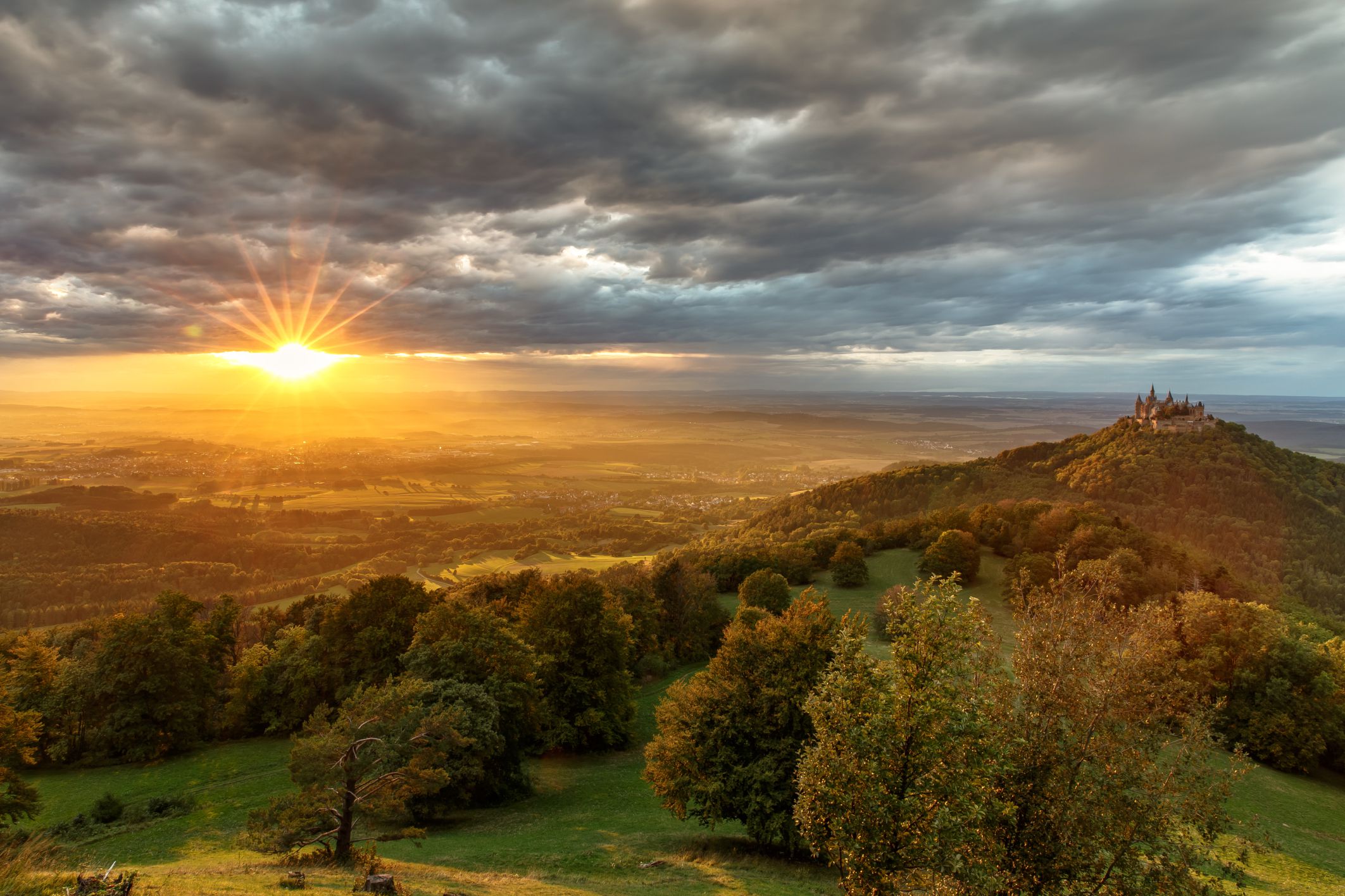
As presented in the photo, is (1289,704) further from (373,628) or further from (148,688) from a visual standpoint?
(148,688)

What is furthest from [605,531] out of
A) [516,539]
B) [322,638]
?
[322,638]

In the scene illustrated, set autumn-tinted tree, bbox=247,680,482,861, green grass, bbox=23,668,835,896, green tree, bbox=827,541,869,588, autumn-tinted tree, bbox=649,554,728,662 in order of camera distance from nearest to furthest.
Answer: autumn-tinted tree, bbox=247,680,482,861 < green grass, bbox=23,668,835,896 < autumn-tinted tree, bbox=649,554,728,662 < green tree, bbox=827,541,869,588

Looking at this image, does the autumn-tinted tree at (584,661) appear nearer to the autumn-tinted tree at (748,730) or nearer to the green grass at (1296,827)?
the autumn-tinted tree at (748,730)

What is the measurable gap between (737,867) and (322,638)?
3210cm

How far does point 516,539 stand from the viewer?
131750 millimetres

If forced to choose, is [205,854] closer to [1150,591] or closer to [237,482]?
[1150,591]

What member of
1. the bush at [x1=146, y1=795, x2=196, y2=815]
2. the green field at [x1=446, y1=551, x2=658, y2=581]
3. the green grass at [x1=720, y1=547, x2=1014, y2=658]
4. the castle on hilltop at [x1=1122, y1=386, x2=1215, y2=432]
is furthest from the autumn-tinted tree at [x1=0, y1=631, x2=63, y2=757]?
the castle on hilltop at [x1=1122, y1=386, x2=1215, y2=432]

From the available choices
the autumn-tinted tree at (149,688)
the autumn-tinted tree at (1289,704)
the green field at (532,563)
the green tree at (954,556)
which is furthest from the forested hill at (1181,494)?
the autumn-tinted tree at (149,688)

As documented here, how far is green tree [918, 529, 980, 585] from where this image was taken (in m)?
60.4

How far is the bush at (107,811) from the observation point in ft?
85.3

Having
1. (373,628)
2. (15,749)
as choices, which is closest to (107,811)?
(15,749)

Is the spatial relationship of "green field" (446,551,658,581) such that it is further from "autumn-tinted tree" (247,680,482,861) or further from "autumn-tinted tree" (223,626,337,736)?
"autumn-tinted tree" (247,680,482,861)

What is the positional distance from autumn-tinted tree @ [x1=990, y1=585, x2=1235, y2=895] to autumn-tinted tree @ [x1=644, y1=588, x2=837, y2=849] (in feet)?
27.6

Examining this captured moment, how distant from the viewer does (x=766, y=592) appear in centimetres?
5634
